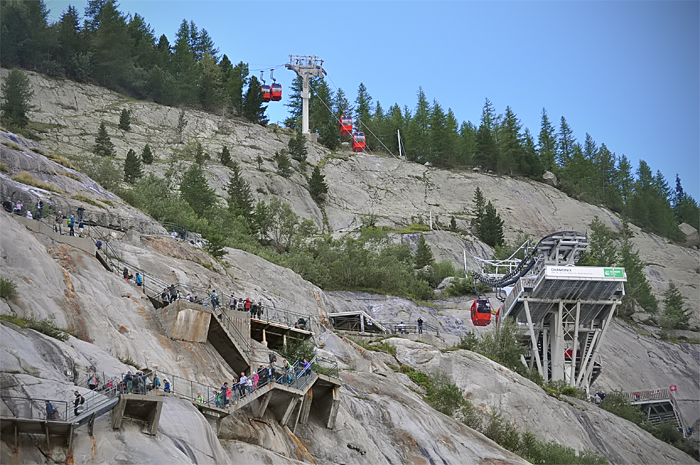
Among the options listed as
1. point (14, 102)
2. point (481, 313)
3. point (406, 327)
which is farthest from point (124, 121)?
point (481, 313)

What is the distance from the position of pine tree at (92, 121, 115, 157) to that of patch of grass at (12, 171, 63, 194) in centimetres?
3767

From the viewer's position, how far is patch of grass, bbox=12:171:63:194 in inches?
1877

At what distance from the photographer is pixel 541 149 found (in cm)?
14188

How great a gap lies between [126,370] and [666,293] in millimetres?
85264

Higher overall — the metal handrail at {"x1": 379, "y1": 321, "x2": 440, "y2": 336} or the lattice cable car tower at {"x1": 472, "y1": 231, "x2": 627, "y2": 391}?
the lattice cable car tower at {"x1": 472, "y1": 231, "x2": 627, "y2": 391}

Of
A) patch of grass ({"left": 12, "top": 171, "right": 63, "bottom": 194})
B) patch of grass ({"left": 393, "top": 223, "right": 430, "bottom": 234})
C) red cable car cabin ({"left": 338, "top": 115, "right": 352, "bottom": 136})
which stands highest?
red cable car cabin ({"left": 338, "top": 115, "right": 352, "bottom": 136})

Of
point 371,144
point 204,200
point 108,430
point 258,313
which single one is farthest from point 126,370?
point 371,144

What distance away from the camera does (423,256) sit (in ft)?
292

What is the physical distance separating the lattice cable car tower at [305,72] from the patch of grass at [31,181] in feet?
244

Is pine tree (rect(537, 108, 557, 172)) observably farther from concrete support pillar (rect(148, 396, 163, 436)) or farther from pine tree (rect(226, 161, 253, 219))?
concrete support pillar (rect(148, 396, 163, 436))

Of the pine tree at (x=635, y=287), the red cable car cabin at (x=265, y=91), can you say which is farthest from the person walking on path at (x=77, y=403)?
the red cable car cabin at (x=265, y=91)

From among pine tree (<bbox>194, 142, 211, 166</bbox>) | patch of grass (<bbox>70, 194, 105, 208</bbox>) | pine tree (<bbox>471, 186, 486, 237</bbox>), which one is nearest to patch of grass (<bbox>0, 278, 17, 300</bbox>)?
patch of grass (<bbox>70, 194, 105, 208</bbox>)

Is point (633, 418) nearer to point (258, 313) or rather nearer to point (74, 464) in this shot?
point (258, 313)

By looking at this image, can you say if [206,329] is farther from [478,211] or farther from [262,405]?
[478,211]
